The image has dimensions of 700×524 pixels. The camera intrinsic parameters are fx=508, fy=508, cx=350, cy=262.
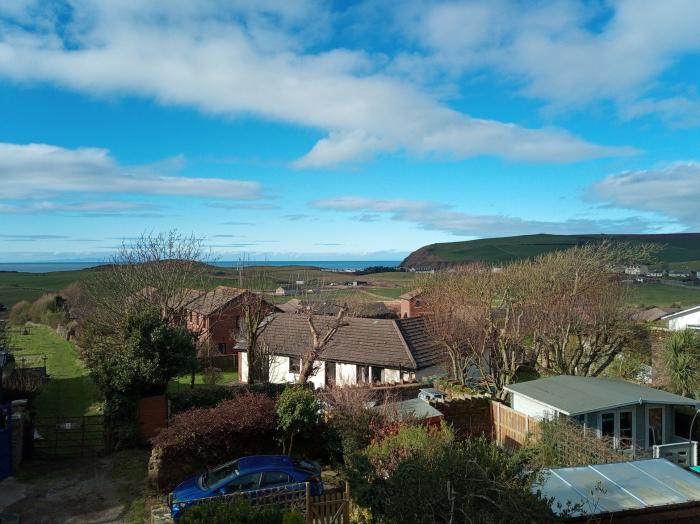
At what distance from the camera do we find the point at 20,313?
63781mm

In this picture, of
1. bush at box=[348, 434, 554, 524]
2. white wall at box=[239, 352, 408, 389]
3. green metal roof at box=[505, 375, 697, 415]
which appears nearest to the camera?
bush at box=[348, 434, 554, 524]

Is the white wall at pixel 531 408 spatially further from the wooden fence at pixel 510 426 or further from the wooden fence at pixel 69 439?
the wooden fence at pixel 69 439

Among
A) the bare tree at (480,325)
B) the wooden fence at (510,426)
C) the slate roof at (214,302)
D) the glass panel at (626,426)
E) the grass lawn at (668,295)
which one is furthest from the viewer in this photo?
the grass lawn at (668,295)

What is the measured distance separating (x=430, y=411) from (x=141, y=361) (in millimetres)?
10629

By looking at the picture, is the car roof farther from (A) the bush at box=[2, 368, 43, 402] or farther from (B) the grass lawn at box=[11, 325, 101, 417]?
(A) the bush at box=[2, 368, 43, 402]

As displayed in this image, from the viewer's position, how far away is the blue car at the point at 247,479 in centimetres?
1237

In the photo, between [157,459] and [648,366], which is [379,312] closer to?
[648,366]

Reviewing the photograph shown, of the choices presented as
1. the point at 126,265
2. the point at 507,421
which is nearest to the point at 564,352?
the point at 507,421

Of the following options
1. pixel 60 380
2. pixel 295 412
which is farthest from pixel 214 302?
pixel 295 412

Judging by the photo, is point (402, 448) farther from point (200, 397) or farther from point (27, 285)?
point (27, 285)

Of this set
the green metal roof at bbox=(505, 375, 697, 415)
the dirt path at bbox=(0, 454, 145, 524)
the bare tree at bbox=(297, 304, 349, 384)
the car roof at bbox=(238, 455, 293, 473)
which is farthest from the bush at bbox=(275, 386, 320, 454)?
the green metal roof at bbox=(505, 375, 697, 415)

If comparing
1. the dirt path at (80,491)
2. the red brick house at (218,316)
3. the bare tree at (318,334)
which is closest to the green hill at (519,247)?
the red brick house at (218,316)

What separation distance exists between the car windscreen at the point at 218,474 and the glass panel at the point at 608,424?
42.3 feet

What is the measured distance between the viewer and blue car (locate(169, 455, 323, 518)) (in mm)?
12367
